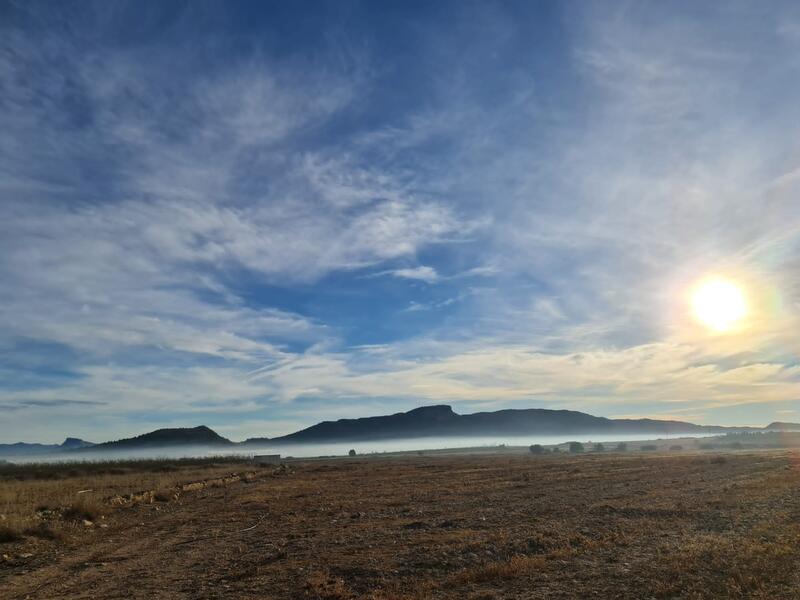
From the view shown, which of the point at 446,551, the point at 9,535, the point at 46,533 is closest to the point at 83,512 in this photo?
the point at 46,533

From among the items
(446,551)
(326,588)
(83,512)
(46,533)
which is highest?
(83,512)

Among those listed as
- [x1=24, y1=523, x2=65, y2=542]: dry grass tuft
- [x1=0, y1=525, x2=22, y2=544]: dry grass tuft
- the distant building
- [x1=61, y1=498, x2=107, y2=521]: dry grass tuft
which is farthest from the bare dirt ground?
the distant building

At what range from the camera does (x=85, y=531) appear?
77.1 ft

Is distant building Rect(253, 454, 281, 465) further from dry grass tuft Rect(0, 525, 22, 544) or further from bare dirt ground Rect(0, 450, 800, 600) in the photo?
dry grass tuft Rect(0, 525, 22, 544)

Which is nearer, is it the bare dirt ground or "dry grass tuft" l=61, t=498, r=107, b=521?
the bare dirt ground

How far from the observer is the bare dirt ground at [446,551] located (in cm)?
1273

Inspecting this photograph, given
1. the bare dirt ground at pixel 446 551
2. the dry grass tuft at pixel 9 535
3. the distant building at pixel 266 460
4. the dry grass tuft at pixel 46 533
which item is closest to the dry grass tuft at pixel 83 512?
the bare dirt ground at pixel 446 551

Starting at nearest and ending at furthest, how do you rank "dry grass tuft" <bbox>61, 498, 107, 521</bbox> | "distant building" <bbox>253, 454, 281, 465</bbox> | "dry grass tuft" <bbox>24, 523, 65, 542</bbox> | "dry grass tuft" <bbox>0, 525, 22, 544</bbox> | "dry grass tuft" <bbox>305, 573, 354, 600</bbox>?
"dry grass tuft" <bbox>305, 573, 354, 600</bbox> < "dry grass tuft" <bbox>0, 525, 22, 544</bbox> < "dry grass tuft" <bbox>24, 523, 65, 542</bbox> < "dry grass tuft" <bbox>61, 498, 107, 521</bbox> < "distant building" <bbox>253, 454, 281, 465</bbox>

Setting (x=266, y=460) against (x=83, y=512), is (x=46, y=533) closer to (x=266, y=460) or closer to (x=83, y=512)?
(x=83, y=512)

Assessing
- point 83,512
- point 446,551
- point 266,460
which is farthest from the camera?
point 266,460

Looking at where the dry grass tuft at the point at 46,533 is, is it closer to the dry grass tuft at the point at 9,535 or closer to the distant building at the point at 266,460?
the dry grass tuft at the point at 9,535

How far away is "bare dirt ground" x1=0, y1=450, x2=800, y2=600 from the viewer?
12727 mm

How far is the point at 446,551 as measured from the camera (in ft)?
54.9

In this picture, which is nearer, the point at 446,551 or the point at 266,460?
the point at 446,551
